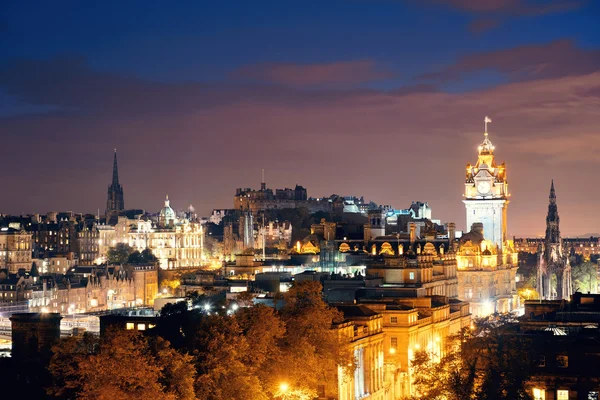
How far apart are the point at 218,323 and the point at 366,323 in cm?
2444

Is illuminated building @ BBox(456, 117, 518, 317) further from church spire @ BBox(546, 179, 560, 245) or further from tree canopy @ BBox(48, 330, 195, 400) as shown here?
tree canopy @ BBox(48, 330, 195, 400)

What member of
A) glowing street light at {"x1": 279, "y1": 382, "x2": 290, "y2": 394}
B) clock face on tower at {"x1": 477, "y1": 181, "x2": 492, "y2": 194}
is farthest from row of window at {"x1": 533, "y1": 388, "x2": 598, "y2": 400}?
clock face on tower at {"x1": 477, "y1": 181, "x2": 492, "y2": 194}

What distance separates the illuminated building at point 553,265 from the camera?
609 ft

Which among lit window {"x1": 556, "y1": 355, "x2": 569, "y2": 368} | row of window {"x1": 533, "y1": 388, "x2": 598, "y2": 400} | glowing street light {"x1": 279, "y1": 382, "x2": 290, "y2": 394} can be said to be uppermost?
lit window {"x1": 556, "y1": 355, "x2": 569, "y2": 368}

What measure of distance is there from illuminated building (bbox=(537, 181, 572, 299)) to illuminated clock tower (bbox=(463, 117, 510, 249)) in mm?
6923

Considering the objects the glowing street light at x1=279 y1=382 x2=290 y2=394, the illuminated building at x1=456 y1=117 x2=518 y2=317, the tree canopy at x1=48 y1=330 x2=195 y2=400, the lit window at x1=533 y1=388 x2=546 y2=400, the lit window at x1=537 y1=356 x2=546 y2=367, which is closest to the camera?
the tree canopy at x1=48 y1=330 x2=195 y2=400

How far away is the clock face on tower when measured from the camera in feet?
619

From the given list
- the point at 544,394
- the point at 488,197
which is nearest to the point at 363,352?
the point at 544,394

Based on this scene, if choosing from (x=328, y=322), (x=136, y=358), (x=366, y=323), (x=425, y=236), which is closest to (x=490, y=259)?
(x=425, y=236)

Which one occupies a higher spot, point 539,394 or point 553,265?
point 553,265

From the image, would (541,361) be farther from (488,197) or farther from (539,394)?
(488,197)

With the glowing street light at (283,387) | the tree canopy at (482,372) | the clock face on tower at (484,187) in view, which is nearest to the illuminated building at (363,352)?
the tree canopy at (482,372)

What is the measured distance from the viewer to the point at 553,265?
19075 cm

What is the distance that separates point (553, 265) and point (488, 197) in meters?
12.6
